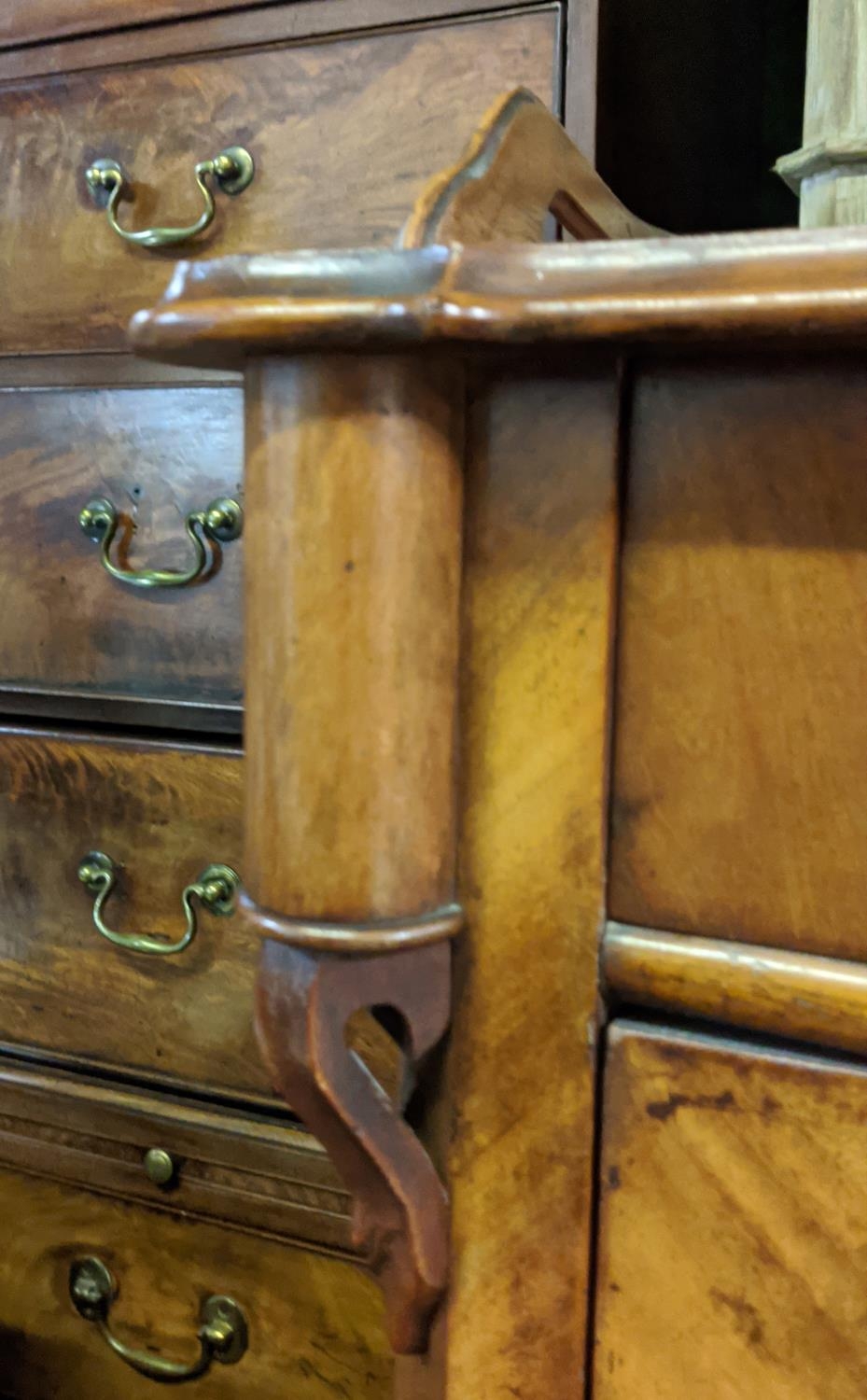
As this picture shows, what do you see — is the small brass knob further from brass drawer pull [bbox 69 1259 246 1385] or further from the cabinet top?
the cabinet top

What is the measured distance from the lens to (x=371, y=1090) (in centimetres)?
35

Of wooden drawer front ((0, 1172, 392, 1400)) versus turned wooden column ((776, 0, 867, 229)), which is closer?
turned wooden column ((776, 0, 867, 229))

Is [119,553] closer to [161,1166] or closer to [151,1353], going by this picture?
[161,1166]

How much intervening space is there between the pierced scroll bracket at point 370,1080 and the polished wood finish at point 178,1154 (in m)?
0.34

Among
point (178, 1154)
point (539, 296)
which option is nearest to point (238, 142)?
point (539, 296)

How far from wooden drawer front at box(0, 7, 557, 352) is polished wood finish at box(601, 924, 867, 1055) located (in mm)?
446

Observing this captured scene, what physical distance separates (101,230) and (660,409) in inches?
19.3

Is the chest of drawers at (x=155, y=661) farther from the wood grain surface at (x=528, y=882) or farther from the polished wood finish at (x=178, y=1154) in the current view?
the wood grain surface at (x=528, y=882)

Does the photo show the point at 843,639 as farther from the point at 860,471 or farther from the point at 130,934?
the point at 130,934

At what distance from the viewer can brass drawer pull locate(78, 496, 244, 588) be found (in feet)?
2.11

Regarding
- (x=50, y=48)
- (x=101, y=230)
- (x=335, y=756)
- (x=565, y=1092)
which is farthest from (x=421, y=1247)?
(x=50, y=48)

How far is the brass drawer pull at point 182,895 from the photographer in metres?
0.66

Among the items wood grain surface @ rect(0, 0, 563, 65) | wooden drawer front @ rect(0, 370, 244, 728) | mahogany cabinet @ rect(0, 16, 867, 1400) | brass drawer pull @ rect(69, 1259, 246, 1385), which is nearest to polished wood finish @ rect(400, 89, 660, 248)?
mahogany cabinet @ rect(0, 16, 867, 1400)

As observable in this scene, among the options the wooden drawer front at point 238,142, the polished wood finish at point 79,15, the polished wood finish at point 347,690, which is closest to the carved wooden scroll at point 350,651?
the polished wood finish at point 347,690
